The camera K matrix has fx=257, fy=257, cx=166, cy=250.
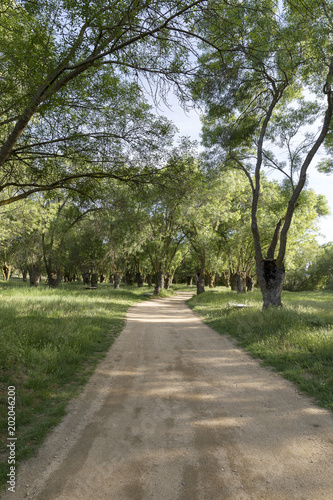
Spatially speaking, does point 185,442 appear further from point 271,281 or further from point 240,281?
point 240,281

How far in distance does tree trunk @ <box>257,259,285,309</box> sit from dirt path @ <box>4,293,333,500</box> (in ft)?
20.1

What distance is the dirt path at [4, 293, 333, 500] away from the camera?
8.17 feet

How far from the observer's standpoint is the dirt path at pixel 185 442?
2.49 meters

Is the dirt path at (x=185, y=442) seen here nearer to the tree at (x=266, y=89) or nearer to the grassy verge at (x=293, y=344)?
the grassy verge at (x=293, y=344)

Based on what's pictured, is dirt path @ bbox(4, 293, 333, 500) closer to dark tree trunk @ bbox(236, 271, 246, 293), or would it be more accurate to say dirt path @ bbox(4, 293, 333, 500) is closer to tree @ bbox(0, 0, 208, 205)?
tree @ bbox(0, 0, 208, 205)

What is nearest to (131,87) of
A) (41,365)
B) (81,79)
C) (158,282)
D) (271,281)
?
(81,79)

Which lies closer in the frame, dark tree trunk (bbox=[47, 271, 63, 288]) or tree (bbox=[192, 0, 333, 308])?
tree (bbox=[192, 0, 333, 308])

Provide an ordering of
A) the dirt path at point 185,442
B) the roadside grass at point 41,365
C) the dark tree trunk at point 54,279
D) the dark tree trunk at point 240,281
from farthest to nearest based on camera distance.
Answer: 1. the dark tree trunk at point 240,281
2. the dark tree trunk at point 54,279
3. the roadside grass at point 41,365
4. the dirt path at point 185,442

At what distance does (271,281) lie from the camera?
37.0 feet

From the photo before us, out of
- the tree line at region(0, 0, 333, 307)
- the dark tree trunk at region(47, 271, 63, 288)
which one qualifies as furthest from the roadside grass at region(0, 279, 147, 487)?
the dark tree trunk at region(47, 271, 63, 288)

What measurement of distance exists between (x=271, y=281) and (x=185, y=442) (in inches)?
365

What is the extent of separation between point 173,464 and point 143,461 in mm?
331

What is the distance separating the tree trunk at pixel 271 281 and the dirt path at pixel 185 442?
6122 mm

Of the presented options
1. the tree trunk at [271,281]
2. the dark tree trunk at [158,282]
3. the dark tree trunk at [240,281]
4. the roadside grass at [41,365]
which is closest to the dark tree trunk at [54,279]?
the dark tree trunk at [158,282]
